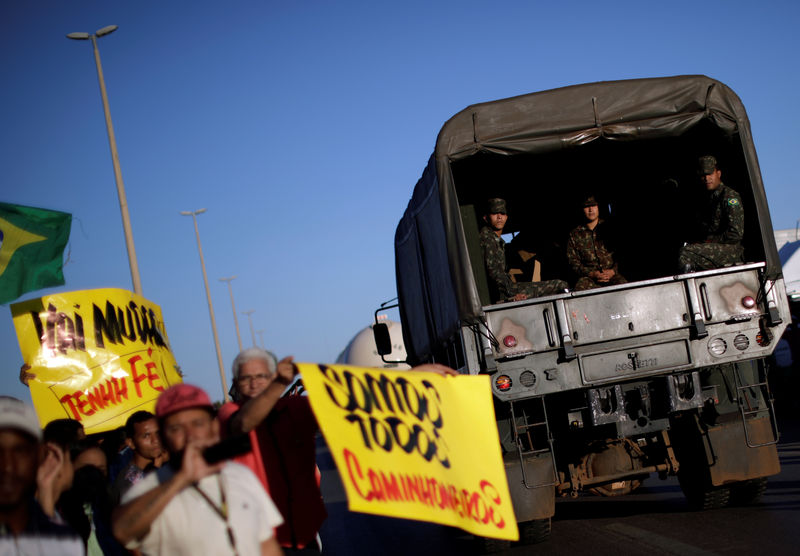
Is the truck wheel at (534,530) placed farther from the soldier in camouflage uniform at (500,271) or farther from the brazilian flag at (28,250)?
the brazilian flag at (28,250)

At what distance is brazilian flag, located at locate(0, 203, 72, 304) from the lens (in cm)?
743

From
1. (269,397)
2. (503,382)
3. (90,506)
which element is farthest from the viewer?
(503,382)

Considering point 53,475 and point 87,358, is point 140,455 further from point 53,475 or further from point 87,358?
point 87,358

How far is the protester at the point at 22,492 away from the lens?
3.03 m

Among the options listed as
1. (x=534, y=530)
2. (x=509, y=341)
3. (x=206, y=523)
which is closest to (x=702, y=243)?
(x=509, y=341)

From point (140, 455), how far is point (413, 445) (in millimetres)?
2577

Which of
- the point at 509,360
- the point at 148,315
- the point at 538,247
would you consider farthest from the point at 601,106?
the point at 148,315

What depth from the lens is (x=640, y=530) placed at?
25.6 feet

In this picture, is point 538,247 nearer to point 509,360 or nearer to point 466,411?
point 509,360

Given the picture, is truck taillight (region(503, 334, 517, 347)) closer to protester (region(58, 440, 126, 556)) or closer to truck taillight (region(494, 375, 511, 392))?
truck taillight (region(494, 375, 511, 392))

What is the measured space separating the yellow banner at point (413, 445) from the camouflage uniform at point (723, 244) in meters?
4.00

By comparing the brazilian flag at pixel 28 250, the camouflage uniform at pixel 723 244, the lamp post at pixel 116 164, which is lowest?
the camouflage uniform at pixel 723 244

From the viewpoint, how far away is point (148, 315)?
898 cm

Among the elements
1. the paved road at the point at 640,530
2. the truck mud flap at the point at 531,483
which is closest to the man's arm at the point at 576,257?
the paved road at the point at 640,530
